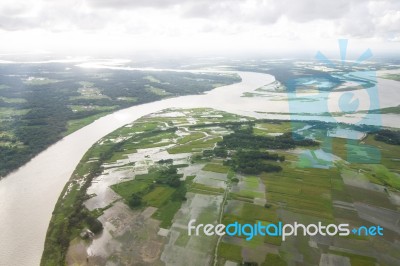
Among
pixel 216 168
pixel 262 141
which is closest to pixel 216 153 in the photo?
pixel 216 168

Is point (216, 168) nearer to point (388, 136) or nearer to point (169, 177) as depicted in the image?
point (169, 177)

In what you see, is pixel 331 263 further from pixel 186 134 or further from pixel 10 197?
pixel 186 134

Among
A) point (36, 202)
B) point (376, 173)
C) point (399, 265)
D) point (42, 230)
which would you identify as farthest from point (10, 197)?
point (376, 173)

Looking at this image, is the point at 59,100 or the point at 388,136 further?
the point at 59,100

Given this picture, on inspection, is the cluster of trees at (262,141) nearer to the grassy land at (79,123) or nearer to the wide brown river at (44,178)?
the wide brown river at (44,178)

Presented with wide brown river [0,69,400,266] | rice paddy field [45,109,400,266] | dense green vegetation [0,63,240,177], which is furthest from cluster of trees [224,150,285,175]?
dense green vegetation [0,63,240,177]

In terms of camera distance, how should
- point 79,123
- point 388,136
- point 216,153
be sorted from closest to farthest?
point 216,153, point 388,136, point 79,123

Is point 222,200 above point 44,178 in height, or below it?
below

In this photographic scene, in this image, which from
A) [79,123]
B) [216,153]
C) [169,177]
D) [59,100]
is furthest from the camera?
[59,100]
